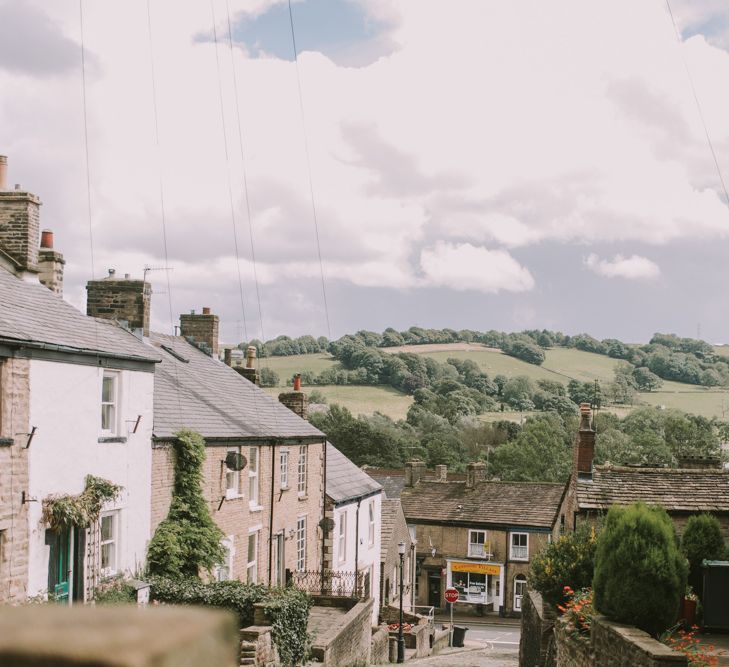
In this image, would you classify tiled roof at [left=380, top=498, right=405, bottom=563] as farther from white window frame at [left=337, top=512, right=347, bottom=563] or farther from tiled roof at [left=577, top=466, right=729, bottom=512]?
tiled roof at [left=577, top=466, right=729, bottom=512]

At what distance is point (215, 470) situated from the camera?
24297 mm

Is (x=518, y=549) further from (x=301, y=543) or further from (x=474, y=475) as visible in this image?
(x=301, y=543)

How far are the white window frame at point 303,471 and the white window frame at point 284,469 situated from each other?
5.69 ft

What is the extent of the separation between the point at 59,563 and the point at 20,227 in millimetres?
7766

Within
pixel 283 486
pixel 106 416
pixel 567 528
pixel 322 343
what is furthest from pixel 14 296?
pixel 322 343

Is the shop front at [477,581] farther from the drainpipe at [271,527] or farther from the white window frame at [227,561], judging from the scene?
the white window frame at [227,561]

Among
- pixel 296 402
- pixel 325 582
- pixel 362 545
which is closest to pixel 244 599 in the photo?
pixel 325 582

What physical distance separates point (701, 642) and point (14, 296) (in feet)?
50.3

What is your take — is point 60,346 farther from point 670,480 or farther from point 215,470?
point 670,480

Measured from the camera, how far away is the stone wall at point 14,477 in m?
14.8

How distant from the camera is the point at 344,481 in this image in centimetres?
3934

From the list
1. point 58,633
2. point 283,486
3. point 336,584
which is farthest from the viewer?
point 336,584

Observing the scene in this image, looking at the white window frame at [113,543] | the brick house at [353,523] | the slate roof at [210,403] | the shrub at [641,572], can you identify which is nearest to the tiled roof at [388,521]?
the brick house at [353,523]

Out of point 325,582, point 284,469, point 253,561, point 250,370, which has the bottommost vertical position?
point 325,582
